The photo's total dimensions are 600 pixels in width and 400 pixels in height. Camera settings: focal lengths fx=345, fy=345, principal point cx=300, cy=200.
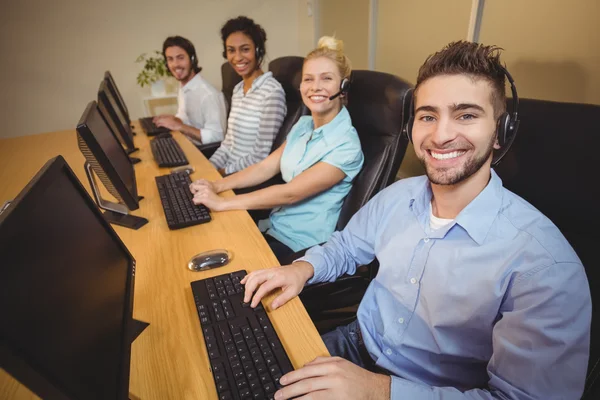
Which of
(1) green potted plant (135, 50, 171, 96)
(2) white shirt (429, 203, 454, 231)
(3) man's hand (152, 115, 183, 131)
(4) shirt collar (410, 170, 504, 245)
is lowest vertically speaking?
(3) man's hand (152, 115, 183, 131)

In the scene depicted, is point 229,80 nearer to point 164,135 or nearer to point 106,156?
point 164,135

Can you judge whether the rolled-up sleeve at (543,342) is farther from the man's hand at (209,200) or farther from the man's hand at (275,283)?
the man's hand at (209,200)

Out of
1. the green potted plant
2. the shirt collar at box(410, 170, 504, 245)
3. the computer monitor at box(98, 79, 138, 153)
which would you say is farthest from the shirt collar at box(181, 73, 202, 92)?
the shirt collar at box(410, 170, 504, 245)

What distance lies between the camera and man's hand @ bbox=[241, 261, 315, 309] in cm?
79

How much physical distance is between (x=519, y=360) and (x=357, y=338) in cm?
49

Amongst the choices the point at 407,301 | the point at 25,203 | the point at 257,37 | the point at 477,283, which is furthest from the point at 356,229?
the point at 257,37

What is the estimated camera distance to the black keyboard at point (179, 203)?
1.17 metres

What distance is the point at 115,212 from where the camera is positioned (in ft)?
4.17

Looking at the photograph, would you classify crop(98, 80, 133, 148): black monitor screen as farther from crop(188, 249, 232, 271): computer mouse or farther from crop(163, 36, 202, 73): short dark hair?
crop(188, 249, 232, 271): computer mouse

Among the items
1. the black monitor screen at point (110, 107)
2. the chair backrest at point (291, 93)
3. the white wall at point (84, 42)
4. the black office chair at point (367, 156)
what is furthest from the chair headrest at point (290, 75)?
the white wall at point (84, 42)

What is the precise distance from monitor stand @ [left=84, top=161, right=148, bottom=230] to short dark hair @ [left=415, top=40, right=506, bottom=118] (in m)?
1.04

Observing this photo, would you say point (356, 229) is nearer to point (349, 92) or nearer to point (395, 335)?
point (395, 335)

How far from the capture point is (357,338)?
1018 mm

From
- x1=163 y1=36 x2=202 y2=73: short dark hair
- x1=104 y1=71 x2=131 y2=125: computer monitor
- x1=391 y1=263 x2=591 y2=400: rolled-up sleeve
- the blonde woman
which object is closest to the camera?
x1=391 y1=263 x2=591 y2=400: rolled-up sleeve
